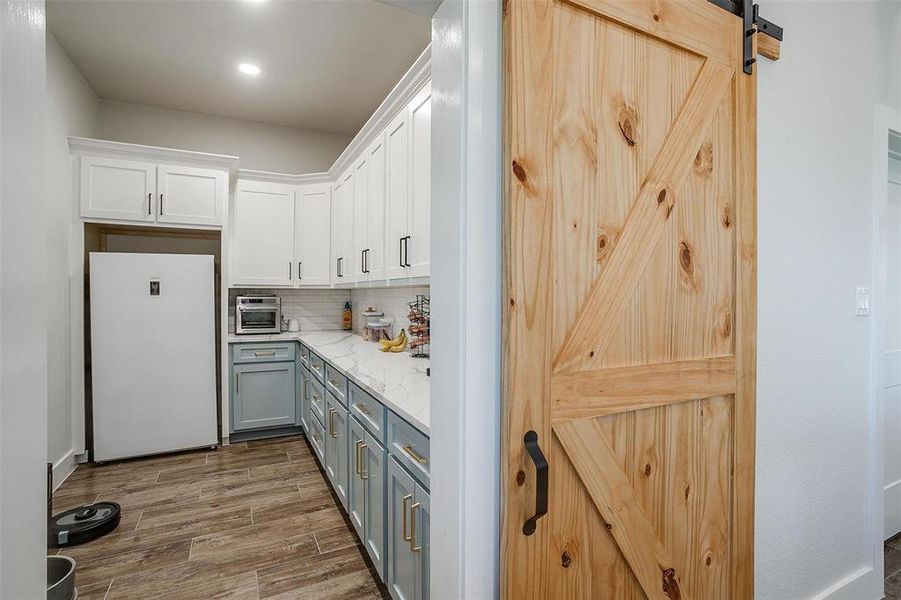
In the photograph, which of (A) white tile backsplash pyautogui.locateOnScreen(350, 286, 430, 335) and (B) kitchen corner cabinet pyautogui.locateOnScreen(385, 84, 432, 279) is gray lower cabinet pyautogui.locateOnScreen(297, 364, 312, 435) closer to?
(A) white tile backsplash pyautogui.locateOnScreen(350, 286, 430, 335)

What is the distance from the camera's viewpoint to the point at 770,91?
1482 mm

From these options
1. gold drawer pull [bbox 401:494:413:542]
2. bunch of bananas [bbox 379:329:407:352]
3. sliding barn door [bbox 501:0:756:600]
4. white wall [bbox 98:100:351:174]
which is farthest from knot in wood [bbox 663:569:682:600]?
white wall [bbox 98:100:351:174]

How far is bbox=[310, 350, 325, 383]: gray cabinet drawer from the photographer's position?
9.84 ft

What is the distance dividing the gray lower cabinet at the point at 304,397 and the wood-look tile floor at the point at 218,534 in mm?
356

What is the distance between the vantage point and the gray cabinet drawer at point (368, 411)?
5.78 ft

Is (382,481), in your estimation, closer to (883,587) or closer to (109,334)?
(883,587)

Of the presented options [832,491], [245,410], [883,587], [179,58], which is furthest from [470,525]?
[179,58]

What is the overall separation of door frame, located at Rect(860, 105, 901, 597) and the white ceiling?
2.14m

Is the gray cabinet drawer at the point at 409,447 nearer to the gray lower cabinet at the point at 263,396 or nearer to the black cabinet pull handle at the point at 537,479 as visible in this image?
the black cabinet pull handle at the point at 537,479

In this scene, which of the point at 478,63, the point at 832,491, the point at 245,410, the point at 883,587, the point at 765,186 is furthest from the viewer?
the point at 245,410

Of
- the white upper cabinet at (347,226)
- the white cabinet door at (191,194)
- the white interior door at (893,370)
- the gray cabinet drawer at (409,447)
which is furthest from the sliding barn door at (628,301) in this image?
the white cabinet door at (191,194)

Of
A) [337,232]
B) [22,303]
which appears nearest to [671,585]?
[22,303]

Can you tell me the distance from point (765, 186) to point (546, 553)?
1.40 meters

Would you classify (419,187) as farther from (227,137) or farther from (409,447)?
(227,137)
